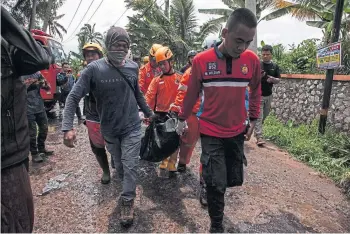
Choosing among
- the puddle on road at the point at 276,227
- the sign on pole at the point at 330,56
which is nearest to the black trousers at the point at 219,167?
the puddle on road at the point at 276,227

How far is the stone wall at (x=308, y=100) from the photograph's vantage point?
6.60 m

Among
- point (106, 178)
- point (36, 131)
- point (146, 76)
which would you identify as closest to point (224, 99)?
point (106, 178)

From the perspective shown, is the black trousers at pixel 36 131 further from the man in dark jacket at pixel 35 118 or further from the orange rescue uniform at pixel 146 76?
the orange rescue uniform at pixel 146 76

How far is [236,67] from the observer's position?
8.88 ft

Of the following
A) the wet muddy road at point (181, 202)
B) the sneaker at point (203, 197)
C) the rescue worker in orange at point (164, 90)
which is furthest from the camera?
the rescue worker in orange at point (164, 90)

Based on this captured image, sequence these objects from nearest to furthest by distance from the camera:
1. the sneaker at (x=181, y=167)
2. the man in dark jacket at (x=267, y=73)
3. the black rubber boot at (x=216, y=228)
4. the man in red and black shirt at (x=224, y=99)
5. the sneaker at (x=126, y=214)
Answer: the man in red and black shirt at (x=224, y=99), the black rubber boot at (x=216, y=228), the sneaker at (x=126, y=214), the sneaker at (x=181, y=167), the man in dark jacket at (x=267, y=73)

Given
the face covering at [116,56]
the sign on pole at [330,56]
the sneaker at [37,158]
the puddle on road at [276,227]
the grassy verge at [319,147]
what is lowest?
the grassy verge at [319,147]

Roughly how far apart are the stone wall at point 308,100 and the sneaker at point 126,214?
17.3 ft

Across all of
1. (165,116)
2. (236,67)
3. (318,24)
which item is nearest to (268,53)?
(165,116)

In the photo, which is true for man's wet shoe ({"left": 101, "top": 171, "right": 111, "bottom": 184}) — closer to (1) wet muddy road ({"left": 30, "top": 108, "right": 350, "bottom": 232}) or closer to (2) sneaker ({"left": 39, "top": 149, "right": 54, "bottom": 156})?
(1) wet muddy road ({"left": 30, "top": 108, "right": 350, "bottom": 232})

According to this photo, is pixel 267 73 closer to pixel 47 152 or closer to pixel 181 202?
pixel 181 202

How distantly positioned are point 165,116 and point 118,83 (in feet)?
4.09

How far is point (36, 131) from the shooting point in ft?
17.3

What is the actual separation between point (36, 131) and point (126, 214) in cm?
299
